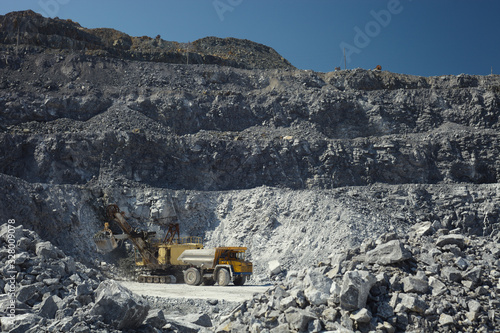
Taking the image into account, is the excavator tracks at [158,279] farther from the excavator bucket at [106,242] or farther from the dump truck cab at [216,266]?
the excavator bucket at [106,242]

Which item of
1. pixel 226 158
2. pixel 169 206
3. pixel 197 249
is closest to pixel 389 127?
pixel 226 158

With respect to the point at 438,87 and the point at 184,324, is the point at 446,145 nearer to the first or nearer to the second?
the point at 438,87

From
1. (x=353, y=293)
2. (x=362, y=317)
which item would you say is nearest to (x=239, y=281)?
(x=353, y=293)

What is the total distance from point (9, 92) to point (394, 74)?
30729 mm

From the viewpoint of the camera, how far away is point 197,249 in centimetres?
1775

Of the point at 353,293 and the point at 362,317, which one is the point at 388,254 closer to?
the point at 353,293

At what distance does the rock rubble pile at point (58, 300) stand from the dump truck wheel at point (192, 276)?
21.4ft

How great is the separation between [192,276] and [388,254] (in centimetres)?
978

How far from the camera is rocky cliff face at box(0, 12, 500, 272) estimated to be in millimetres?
22375

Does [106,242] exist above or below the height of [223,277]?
above

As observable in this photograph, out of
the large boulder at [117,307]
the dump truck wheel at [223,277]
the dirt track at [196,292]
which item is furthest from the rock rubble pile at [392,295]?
the dump truck wheel at [223,277]

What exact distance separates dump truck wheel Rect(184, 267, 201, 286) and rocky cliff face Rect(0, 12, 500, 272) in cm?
443

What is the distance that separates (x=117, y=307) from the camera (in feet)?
23.5

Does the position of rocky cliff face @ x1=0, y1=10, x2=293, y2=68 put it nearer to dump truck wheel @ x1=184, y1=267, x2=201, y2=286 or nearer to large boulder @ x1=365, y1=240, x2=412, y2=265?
dump truck wheel @ x1=184, y1=267, x2=201, y2=286
